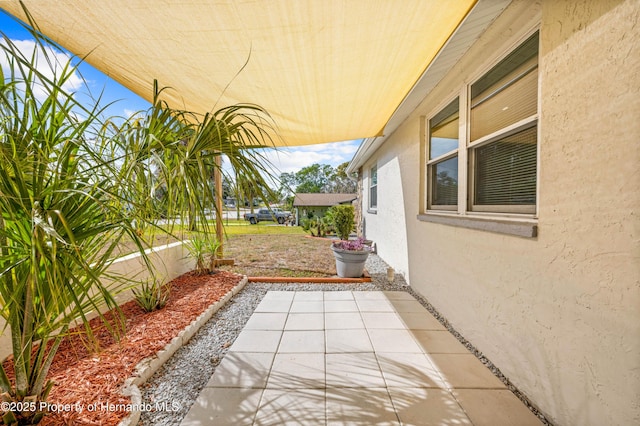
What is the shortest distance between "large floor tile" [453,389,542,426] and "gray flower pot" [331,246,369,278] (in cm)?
299

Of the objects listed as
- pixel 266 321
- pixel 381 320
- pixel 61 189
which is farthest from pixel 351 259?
pixel 61 189

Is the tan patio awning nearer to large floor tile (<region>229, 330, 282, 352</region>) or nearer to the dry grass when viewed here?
large floor tile (<region>229, 330, 282, 352</region>)

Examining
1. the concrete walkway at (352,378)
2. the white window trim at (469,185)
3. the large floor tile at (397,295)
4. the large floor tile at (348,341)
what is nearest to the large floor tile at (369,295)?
the large floor tile at (397,295)

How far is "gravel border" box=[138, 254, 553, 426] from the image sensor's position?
1857 millimetres

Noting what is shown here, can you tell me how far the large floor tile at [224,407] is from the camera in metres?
1.76

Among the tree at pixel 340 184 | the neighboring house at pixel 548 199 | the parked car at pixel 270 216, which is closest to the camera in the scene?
the neighboring house at pixel 548 199

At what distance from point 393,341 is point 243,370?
157 cm

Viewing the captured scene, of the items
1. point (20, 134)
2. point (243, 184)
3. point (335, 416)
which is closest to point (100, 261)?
point (20, 134)

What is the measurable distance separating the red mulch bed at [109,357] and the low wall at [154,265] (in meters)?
0.14

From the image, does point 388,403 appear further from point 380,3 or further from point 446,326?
point 380,3

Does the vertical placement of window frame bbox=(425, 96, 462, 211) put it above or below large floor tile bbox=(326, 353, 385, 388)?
above

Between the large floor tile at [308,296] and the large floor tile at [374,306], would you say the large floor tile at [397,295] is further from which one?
the large floor tile at [308,296]

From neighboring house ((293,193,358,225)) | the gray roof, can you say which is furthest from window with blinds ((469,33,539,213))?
the gray roof

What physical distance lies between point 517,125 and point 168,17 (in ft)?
9.81
